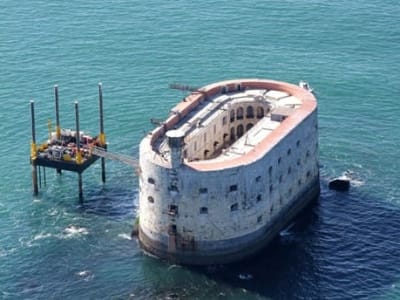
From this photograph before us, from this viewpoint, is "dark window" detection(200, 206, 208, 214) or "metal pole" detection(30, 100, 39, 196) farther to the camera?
"metal pole" detection(30, 100, 39, 196)

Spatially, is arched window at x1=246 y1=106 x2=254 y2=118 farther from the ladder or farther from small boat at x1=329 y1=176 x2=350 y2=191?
the ladder

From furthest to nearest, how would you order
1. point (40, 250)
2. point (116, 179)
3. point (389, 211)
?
point (116, 179) < point (389, 211) < point (40, 250)

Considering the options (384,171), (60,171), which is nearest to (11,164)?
(60,171)

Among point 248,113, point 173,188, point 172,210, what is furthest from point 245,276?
point 248,113

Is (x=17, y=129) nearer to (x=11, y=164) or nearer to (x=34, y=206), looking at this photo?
(x=11, y=164)

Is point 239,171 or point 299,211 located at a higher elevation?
point 239,171

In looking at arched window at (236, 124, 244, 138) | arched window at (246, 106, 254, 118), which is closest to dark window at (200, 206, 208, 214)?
arched window at (236, 124, 244, 138)

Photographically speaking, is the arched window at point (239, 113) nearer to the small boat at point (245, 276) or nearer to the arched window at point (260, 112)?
the arched window at point (260, 112)
